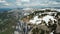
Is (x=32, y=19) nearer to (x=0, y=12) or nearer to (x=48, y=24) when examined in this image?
(x=48, y=24)

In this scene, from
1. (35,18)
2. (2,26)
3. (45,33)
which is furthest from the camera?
(2,26)

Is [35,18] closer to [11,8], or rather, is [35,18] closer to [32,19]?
[32,19]

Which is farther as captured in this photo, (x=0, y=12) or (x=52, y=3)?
(x=52, y=3)

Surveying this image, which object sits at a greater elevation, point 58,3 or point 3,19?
point 58,3

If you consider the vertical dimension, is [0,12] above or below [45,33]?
above

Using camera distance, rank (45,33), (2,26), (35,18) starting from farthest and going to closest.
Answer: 1. (2,26)
2. (35,18)
3. (45,33)

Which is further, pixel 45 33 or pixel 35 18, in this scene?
pixel 35 18

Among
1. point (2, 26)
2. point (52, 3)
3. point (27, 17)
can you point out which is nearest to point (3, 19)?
point (2, 26)

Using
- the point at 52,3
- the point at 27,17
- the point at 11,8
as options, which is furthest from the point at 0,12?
the point at 52,3

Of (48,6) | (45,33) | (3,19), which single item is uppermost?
(48,6)

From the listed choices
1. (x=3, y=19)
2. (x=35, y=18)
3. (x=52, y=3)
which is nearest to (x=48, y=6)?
(x=52, y=3)
